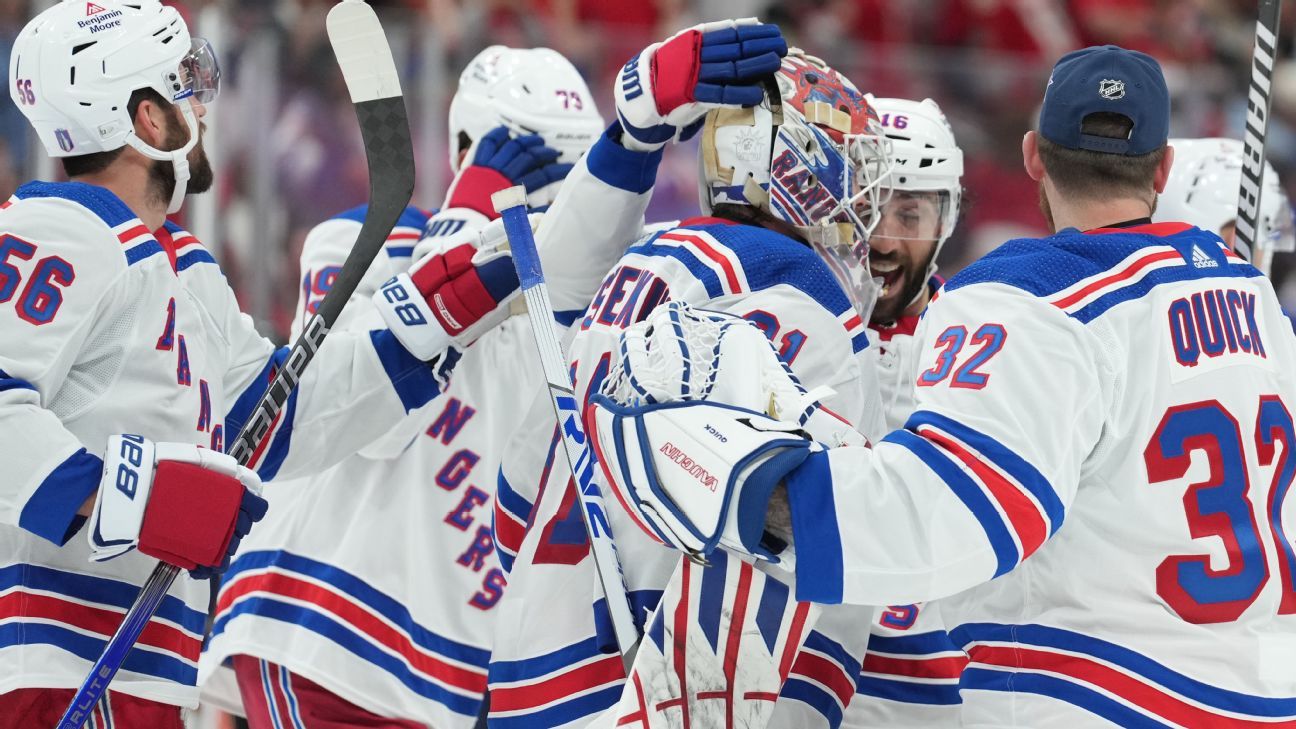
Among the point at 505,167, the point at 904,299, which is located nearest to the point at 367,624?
the point at 505,167

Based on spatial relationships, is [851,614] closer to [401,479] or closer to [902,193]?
[902,193]

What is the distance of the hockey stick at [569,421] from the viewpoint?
2.27 meters

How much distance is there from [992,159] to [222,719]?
12.8 feet

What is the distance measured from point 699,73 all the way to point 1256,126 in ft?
3.28

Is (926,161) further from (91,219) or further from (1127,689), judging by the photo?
(91,219)

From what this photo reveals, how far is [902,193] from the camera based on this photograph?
9.86 ft

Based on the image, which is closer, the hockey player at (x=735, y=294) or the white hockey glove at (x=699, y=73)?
the hockey player at (x=735, y=294)

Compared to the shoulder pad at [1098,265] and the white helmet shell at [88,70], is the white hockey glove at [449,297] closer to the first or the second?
the white helmet shell at [88,70]

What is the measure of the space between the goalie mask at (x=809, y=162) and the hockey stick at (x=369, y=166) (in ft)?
2.32

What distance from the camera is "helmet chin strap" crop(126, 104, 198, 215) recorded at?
2613 mm

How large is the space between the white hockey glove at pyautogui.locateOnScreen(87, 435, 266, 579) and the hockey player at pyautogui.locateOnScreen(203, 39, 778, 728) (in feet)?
2.30

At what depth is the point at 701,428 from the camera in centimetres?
184

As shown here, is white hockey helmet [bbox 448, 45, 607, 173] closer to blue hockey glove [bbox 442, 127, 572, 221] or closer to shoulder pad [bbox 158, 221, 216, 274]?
blue hockey glove [bbox 442, 127, 572, 221]

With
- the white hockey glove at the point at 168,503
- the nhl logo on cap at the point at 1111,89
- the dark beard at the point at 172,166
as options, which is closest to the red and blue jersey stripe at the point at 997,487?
the nhl logo on cap at the point at 1111,89
